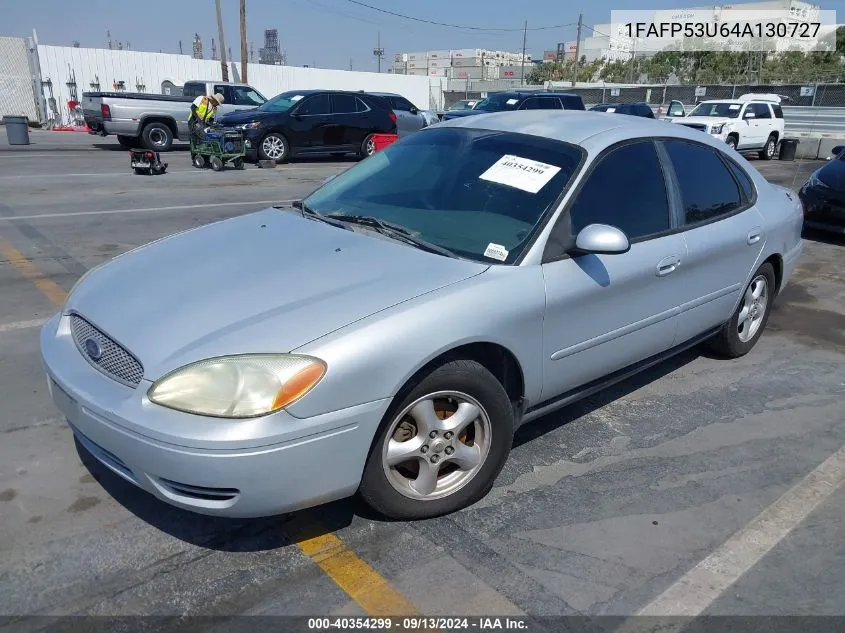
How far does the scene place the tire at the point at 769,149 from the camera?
834 inches

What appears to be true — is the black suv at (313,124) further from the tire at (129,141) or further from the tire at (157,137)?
the tire at (129,141)

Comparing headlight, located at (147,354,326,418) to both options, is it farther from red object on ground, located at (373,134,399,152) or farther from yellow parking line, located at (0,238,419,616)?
red object on ground, located at (373,134,399,152)

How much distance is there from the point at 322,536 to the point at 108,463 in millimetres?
872

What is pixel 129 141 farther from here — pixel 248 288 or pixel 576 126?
pixel 248 288

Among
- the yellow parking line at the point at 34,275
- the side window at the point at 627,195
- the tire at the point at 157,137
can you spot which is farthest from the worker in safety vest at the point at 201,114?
the side window at the point at 627,195

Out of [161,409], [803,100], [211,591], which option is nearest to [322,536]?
[211,591]

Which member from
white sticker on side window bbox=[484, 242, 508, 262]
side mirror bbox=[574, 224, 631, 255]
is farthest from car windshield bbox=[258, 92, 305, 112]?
side mirror bbox=[574, 224, 631, 255]

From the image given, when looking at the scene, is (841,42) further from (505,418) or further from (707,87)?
(505,418)

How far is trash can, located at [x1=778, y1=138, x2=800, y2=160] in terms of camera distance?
21.2m

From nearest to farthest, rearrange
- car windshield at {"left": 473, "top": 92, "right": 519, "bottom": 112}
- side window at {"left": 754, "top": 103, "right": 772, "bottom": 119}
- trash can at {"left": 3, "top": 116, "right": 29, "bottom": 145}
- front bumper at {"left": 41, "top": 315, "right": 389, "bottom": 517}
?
front bumper at {"left": 41, "top": 315, "right": 389, "bottom": 517}, car windshield at {"left": 473, "top": 92, "right": 519, "bottom": 112}, trash can at {"left": 3, "top": 116, "right": 29, "bottom": 145}, side window at {"left": 754, "top": 103, "right": 772, "bottom": 119}

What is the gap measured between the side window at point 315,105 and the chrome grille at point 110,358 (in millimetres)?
14214

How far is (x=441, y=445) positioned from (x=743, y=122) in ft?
67.3

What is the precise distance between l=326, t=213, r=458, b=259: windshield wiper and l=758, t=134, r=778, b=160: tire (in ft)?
69.7

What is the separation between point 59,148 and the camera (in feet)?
60.5
